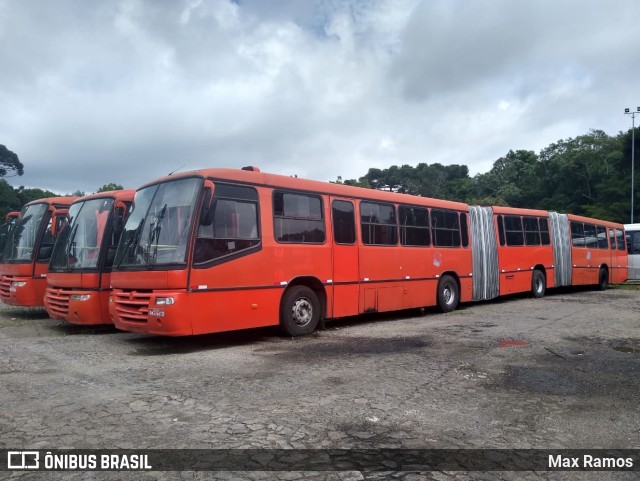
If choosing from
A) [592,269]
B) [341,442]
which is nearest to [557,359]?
[341,442]

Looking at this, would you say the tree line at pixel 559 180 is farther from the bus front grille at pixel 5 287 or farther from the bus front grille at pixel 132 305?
the bus front grille at pixel 132 305

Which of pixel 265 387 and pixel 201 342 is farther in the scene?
pixel 201 342

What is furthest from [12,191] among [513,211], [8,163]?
[513,211]

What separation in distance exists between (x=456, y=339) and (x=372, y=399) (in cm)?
418

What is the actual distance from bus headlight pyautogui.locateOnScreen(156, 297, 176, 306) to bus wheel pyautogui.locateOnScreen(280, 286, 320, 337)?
2.29 m

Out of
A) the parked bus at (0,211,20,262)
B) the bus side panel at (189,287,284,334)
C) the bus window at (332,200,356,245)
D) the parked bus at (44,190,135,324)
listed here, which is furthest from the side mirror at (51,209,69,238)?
the bus window at (332,200,356,245)

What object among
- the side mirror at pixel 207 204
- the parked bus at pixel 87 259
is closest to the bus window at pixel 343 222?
the side mirror at pixel 207 204

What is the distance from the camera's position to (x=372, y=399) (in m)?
5.39

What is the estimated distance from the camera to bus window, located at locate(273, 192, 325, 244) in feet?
31.4

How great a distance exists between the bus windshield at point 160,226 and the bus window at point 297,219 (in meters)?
1.75

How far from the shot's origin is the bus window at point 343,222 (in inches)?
427

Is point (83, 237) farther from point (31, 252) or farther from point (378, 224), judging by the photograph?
point (378, 224)

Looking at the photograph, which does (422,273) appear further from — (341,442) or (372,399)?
(341,442)

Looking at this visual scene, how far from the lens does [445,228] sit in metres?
14.3
